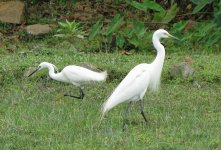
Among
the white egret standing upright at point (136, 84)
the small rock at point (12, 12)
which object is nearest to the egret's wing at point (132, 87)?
the white egret standing upright at point (136, 84)

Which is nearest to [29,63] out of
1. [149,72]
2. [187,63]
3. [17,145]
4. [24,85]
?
[24,85]

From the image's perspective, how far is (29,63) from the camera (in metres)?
9.72

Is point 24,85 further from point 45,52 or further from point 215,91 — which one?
point 215,91

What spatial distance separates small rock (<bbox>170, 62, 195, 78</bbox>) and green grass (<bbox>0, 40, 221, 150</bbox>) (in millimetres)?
104

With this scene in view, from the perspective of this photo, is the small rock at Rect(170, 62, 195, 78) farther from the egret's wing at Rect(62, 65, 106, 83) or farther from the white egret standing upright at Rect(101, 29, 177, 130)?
the white egret standing upright at Rect(101, 29, 177, 130)

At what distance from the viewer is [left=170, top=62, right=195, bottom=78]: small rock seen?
362 inches

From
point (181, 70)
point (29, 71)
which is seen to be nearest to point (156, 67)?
point (181, 70)

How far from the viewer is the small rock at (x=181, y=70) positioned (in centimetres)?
919

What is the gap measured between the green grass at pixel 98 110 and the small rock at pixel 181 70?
10cm

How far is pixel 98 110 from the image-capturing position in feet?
25.0

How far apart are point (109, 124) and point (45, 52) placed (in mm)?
4083

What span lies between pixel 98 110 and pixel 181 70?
198 cm

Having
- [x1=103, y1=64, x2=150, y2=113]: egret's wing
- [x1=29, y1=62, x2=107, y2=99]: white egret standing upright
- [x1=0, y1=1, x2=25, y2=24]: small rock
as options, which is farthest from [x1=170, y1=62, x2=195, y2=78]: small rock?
[x1=0, y1=1, x2=25, y2=24]: small rock

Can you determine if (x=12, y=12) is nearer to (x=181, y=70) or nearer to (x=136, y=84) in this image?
(x=181, y=70)
